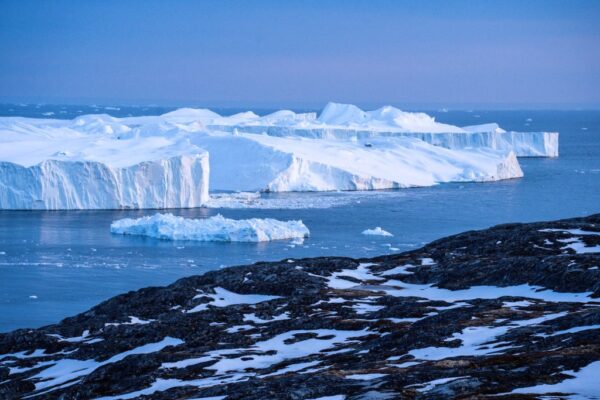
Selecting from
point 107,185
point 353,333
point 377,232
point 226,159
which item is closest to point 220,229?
point 377,232

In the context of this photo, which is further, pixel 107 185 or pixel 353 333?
pixel 107 185

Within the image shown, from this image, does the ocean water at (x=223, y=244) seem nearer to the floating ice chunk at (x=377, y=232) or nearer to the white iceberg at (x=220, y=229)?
the floating ice chunk at (x=377, y=232)

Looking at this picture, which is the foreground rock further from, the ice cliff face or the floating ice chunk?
the ice cliff face

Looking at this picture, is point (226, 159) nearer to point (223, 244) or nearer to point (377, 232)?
point (223, 244)

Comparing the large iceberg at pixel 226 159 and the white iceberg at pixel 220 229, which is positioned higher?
the large iceberg at pixel 226 159

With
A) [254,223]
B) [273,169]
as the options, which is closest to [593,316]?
[254,223]

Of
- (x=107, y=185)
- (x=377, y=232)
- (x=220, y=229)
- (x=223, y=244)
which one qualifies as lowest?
(x=223, y=244)

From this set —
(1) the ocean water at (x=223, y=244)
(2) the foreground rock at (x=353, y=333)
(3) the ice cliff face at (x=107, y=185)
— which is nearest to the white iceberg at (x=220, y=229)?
(1) the ocean water at (x=223, y=244)
